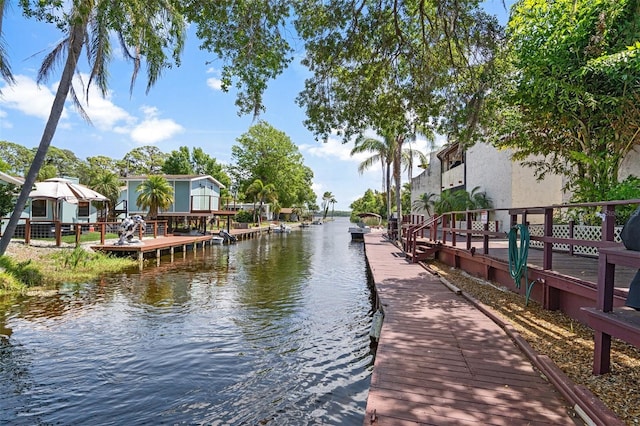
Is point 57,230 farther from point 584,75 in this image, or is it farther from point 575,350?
point 584,75

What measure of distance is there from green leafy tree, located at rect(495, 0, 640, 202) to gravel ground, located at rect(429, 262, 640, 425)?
513cm

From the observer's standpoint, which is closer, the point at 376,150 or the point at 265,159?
the point at 376,150

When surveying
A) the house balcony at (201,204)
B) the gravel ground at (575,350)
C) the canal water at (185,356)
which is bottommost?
the canal water at (185,356)

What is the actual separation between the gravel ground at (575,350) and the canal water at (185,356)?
7.59ft

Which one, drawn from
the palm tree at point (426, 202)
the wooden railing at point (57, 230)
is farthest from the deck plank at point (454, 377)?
the palm tree at point (426, 202)

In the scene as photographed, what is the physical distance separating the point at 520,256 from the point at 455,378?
3789mm

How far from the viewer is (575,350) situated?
442cm

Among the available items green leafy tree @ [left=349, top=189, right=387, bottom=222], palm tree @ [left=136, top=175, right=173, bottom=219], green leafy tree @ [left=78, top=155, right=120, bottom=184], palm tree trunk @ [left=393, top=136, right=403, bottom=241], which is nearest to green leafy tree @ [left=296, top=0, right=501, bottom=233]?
palm tree trunk @ [left=393, top=136, right=403, bottom=241]

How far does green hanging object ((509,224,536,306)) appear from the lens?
21.4ft

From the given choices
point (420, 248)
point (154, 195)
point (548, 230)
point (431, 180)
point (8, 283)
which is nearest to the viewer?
point (548, 230)

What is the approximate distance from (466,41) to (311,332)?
684 centimetres

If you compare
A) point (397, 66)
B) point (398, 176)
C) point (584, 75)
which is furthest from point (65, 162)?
point (584, 75)

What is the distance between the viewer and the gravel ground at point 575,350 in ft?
10.5

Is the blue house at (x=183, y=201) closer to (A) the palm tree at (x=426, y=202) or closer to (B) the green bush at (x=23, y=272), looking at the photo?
(A) the palm tree at (x=426, y=202)
